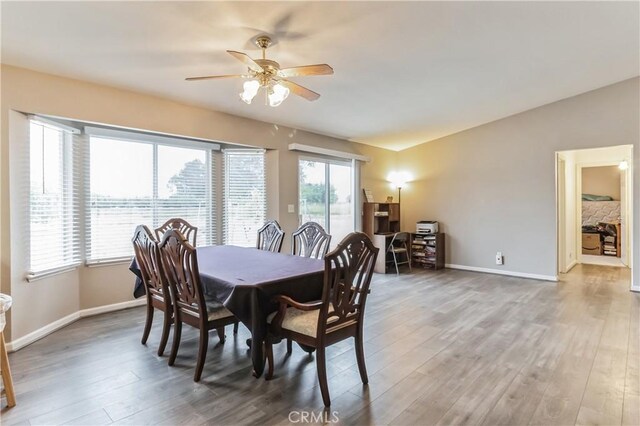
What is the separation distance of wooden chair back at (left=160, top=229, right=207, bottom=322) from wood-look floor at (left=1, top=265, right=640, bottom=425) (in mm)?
481

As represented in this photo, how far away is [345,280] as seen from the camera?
207 cm

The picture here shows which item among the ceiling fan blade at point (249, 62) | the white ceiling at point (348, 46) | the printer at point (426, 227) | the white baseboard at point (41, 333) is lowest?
the white baseboard at point (41, 333)

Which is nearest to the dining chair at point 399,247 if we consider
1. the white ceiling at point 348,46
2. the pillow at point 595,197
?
the white ceiling at point 348,46

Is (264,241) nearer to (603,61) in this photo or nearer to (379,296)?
(379,296)

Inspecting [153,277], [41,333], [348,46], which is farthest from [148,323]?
[348,46]

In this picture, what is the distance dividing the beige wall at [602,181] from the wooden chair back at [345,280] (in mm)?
8868

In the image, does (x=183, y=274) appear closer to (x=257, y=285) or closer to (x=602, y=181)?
(x=257, y=285)

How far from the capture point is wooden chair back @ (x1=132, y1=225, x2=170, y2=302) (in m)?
2.52

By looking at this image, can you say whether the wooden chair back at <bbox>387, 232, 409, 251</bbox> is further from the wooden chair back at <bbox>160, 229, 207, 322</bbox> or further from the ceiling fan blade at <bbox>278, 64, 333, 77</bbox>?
the wooden chair back at <bbox>160, 229, 207, 322</bbox>

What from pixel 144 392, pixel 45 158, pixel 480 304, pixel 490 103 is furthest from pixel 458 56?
pixel 45 158

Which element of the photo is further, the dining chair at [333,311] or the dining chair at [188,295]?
the dining chair at [188,295]

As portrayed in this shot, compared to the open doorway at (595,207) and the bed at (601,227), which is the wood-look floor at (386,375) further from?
the bed at (601,227)

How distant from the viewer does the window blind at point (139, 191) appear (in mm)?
3654

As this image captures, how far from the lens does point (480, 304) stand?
408cm
